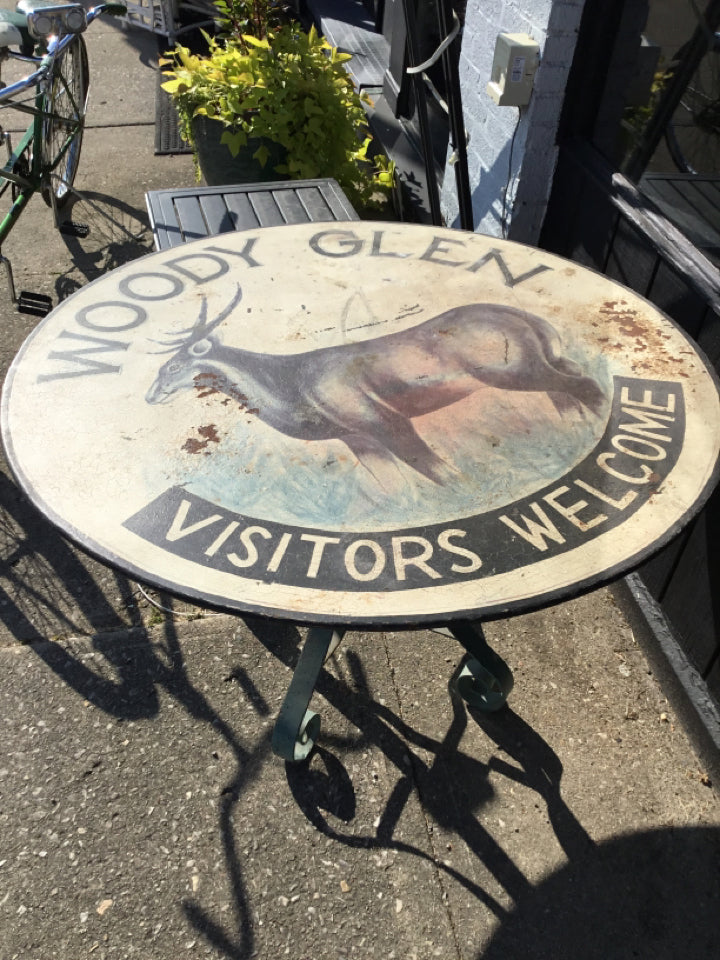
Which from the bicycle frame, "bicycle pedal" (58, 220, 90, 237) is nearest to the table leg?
the bicycle frame

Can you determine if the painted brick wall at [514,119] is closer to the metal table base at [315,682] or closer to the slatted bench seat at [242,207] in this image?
the slatted bench seat at [242,207]

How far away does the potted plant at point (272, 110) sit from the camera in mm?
3809

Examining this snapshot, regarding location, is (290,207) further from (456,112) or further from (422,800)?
(422,800)

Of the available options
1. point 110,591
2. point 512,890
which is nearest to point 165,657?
point 110,591

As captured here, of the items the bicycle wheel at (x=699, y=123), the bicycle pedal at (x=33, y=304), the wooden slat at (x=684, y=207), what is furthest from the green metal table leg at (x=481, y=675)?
the bicycle pedal at (x=33, y=304)

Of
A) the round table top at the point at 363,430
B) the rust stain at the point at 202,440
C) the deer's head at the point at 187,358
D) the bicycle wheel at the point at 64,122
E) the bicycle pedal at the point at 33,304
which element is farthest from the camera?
the bicycle wheel at the point at 64,122

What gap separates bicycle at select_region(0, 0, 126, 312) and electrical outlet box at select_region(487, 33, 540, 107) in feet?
6.69

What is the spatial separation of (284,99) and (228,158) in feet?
1.61

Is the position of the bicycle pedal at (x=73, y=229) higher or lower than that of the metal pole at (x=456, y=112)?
lower

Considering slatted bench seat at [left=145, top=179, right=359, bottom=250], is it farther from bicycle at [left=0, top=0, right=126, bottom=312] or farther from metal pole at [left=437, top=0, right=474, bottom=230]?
bicycle at [left=0, top=0, right=126, bottom=312]

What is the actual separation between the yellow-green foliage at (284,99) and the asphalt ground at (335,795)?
93.3 inches

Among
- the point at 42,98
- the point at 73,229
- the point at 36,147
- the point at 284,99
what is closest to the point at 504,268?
the point at 284,99

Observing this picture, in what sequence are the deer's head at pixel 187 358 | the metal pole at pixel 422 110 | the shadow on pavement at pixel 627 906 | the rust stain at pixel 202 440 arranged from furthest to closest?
the metal pole at pixel 422 110, the shadow on pavement at pixel 627 906, the deer's head at pixel 187 358, the rust stain at pixel 202 440

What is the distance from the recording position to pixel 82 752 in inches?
90.0
